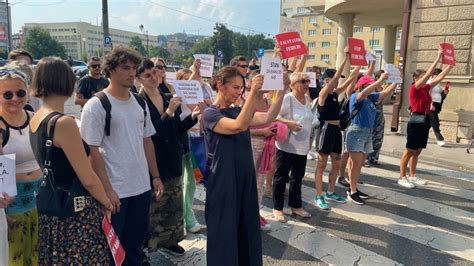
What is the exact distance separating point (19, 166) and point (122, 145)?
702 millimetres

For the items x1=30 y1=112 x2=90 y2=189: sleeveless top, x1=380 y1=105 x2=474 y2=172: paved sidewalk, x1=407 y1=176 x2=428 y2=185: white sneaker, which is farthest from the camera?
x1=380 y1=105 x2=474 y2=172: paved sidewalk

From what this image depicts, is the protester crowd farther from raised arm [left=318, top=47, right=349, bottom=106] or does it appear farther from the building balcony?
the building balcony

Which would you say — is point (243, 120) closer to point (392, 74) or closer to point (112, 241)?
point (112, 241)

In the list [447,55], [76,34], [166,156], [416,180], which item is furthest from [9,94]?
[76,34]

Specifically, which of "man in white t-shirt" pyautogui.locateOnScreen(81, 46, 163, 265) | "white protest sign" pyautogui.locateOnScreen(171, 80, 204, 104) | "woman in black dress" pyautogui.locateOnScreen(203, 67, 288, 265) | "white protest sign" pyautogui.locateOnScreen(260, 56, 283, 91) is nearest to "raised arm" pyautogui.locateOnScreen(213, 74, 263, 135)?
"woman in black dress" pyautogui.locateOnScreen(203, 67, 288, 265)

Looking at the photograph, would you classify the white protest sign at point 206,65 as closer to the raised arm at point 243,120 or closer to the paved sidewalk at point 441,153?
the raised arm at point 243,120

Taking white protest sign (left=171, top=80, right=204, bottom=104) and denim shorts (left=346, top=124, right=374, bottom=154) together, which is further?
denim shorts (left=346, top=124, right=374, bottom=154)

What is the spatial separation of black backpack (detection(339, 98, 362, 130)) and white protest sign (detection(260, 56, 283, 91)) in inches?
96.7

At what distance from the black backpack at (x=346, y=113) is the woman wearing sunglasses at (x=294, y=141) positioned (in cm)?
89

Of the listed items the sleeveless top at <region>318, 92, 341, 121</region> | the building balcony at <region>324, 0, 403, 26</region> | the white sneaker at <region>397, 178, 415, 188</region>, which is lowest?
the white sneaker at <region>397, 178, 415, 188</region>

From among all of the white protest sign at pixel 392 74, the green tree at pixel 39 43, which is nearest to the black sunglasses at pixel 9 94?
the white protest sign at pixel 392 74

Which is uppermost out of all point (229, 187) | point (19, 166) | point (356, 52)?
point (356, 52)

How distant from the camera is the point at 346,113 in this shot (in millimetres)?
5703

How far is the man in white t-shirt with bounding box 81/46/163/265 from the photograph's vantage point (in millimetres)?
2689
